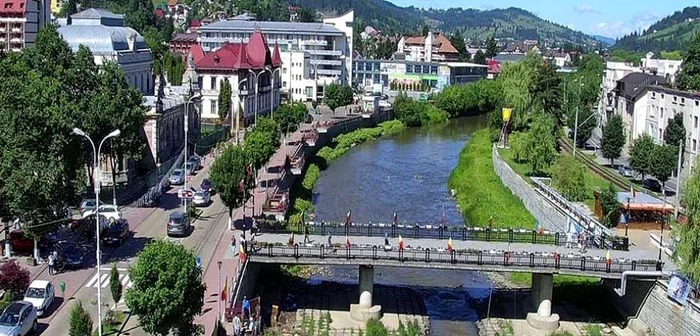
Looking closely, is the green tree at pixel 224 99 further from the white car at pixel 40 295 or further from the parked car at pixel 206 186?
the white car at pixel 40 295

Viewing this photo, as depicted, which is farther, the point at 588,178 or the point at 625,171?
the point at 625,171

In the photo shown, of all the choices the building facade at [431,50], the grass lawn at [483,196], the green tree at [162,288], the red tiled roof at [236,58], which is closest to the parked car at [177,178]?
the grass lawn at [483,196]

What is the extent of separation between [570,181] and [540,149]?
916cm

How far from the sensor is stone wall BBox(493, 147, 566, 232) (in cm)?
4700

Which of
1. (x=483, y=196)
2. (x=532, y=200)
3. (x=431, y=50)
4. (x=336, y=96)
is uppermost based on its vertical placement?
(x=431, y=50)

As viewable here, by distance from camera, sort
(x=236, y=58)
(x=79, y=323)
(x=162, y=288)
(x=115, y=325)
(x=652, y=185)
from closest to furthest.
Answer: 1. (x=162, y=288)
2. (x=79, y=323)
3. (x=115, y=325)
4. (x=652, y=185)
5. (x=236, y=58)

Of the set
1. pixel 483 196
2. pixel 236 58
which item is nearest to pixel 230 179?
pixel 483 196

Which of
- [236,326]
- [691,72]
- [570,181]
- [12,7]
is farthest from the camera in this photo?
[12,7]

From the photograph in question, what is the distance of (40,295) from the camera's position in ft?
95.5

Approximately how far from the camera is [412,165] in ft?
258

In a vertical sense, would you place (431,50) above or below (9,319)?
above

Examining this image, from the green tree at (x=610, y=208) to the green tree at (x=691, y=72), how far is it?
43.0m

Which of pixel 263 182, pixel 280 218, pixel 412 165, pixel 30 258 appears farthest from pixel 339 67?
pixel 30 258

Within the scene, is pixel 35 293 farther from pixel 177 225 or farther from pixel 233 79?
pixel 233 79
